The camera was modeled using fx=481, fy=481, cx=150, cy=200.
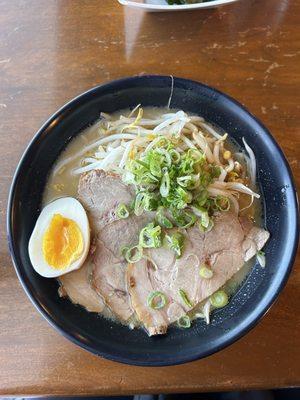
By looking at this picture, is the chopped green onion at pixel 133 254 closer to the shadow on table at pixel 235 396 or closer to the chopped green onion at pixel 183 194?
the chopped green onion at pixel 183 194

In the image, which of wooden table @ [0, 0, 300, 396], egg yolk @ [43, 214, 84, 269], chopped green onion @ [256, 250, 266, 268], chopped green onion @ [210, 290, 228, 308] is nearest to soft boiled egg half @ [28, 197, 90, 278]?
egg yolk @ [43, 214, 84, 269]

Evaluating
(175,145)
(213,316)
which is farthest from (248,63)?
(213,316)

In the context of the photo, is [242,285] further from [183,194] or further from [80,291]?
[80,291]

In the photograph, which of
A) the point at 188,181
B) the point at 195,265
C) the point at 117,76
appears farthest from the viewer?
the point at 117,76

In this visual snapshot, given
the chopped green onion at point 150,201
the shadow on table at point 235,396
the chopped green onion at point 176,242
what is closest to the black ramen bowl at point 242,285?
the chopped green onion at point 176,242

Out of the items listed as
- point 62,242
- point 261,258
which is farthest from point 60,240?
point 261,258
